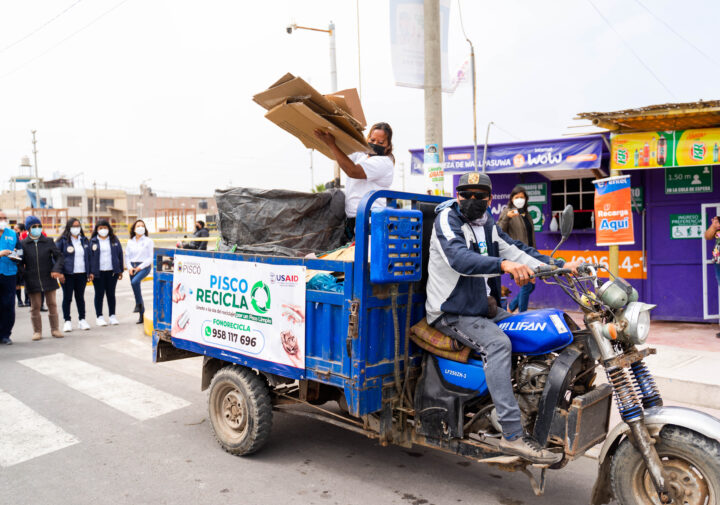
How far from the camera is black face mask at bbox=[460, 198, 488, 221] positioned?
12.8 ft

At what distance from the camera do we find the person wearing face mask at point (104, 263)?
1074cm

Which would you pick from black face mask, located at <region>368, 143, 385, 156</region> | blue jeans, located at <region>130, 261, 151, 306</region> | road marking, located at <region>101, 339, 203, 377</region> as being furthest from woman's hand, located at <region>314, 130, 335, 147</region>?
blue jeans, located at <region>130, 261, 151, 306</region>

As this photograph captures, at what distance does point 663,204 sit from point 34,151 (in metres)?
68.7

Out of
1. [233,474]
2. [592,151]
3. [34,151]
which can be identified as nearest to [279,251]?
[233,474]

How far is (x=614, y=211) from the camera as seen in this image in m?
8.43

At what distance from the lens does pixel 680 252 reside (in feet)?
31.4

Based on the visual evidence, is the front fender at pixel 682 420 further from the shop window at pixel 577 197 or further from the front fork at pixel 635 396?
the shop window at pixel 577 197

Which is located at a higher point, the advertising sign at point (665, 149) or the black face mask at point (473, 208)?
the advertising sign at point (665, 149)

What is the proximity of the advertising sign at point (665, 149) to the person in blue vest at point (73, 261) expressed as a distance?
30.0 ft

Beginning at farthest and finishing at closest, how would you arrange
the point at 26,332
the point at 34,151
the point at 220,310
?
the point at 34,151, the point at 26,332, the point at 220,310

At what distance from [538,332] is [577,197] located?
25.4 ft

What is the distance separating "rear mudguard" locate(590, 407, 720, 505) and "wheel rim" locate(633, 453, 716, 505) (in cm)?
18

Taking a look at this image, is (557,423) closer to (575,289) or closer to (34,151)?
(575,289)

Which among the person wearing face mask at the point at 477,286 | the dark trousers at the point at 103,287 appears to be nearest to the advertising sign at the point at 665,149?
the person wearing face mask at the point at 477,286
